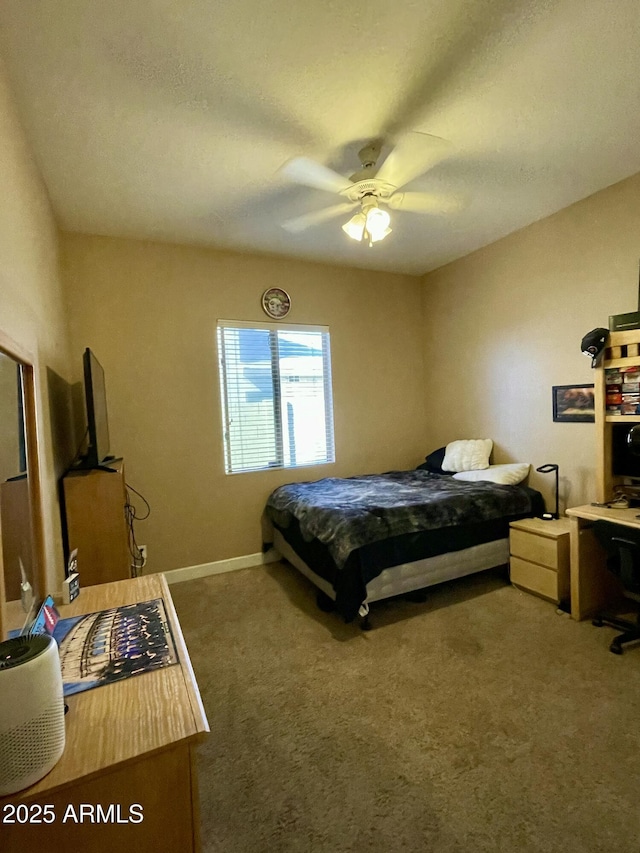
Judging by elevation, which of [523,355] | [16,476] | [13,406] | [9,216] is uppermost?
[9,216]

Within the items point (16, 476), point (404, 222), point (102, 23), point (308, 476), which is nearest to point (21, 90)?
point (102, 23)

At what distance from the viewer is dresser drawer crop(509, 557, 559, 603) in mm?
2643

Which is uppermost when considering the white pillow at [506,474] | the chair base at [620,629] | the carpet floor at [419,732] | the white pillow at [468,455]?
the white pillow at [468,455]

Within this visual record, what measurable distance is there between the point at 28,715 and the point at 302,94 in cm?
232

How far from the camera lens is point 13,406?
4.17 feet

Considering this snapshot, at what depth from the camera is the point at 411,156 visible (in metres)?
1.81

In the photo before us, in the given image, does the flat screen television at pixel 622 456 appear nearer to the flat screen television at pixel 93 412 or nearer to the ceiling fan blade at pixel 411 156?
the ceiling fan blade at pixel 411 156

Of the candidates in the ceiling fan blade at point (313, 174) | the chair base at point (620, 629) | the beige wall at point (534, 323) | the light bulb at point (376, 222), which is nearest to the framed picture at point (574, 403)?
the beige wall at point (534, 323)

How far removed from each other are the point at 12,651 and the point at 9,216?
5.14ft

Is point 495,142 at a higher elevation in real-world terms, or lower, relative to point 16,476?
higher

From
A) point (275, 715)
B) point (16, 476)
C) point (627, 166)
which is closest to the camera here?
point (16, 476)

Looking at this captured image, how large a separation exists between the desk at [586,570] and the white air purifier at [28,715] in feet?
8.71

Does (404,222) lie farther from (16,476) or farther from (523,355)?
(16,476)

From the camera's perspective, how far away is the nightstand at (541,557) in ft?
8.61
